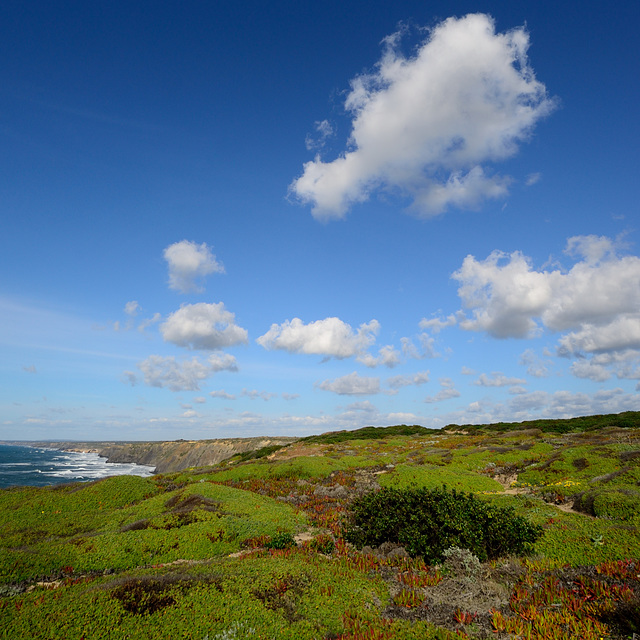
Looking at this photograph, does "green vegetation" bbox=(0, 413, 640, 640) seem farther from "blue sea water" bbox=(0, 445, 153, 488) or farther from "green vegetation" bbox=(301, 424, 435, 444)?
"green vegetation" bbox=(301, 424, 435, 444)

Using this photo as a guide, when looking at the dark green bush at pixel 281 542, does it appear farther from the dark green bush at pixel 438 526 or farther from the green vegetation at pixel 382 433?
the green vegetation at pixel 382 433

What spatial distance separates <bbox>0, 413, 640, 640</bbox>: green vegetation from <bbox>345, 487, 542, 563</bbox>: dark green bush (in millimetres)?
50

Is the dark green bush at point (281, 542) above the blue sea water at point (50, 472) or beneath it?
above

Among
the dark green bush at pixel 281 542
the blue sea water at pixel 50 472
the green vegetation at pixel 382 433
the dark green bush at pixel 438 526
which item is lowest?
the blue sea water at pixel 50 472

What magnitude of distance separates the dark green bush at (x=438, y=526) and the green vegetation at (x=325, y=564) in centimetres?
A: 5

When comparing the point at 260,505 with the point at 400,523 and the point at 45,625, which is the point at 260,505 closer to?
the point at 400,523

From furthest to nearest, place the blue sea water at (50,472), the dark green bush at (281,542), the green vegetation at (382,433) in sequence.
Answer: the green vegetation at (382,433) < the blue sea water at (50,472) < the dark green bush at (281,542)

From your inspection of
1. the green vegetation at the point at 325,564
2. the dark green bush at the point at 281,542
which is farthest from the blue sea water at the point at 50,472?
the dark green bush at the point at 281,542

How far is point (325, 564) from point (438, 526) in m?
4.39

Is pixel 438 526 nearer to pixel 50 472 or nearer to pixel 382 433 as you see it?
pixel 382 433

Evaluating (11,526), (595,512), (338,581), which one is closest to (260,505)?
(338,581)

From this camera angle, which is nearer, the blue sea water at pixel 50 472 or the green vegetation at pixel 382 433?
the blue sea water at pixel 50 472

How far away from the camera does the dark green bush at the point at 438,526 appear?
1180 cm

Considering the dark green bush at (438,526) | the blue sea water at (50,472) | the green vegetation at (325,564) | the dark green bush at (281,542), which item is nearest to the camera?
the green vegetation at (325,564)
